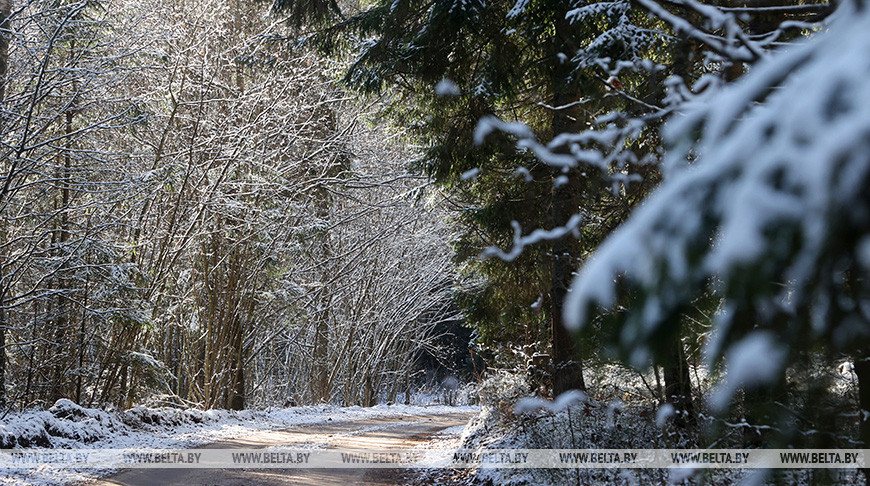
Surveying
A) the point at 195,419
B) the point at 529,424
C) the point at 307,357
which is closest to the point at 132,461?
the point at 195,419

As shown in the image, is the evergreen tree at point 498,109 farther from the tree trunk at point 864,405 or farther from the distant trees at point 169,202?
the tree trunk at point 864,405

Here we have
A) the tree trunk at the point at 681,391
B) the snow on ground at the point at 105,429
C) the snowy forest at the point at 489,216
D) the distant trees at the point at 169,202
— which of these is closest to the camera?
the snowy forest at the point at 489,216

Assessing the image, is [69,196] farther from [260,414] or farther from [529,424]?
[529,424]

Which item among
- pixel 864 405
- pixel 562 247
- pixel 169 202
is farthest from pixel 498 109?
pixel 864 405

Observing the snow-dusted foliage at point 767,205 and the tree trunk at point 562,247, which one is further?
the tree trunk at point 562,247

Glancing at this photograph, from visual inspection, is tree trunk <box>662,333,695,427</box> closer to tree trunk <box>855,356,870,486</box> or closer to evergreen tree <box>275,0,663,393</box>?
evergreen tree <box>275,0,663,393</box>

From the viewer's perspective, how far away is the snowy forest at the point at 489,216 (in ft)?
3.32

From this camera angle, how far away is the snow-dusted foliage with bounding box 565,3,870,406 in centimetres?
84

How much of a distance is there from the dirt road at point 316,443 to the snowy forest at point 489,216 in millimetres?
553

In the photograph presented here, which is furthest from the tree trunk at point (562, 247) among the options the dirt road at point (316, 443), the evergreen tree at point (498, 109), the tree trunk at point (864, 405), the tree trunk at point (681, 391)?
the tree trunk at point (864, 405)

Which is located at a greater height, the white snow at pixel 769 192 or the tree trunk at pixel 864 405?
the white snow at pixel 769 192

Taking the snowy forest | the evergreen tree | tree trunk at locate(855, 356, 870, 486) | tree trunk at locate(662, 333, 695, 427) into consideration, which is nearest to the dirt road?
the snowy forest

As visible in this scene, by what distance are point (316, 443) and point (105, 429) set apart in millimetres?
2916

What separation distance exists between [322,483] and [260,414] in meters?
6.77
